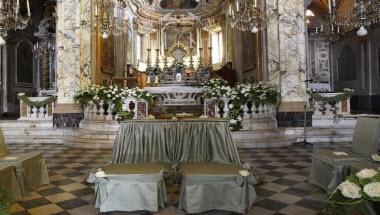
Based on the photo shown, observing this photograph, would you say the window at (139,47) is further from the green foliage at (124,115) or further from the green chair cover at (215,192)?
the green chair cover at (215,192)

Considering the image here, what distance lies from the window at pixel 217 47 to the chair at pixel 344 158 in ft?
36.9

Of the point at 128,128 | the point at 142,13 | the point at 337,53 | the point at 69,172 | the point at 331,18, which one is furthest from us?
the point at 337,53

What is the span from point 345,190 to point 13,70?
55.9 ft

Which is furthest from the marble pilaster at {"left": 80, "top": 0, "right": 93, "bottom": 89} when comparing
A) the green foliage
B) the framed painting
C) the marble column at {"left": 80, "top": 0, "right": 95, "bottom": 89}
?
the green foliage

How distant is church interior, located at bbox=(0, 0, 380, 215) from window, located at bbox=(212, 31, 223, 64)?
3.6 inches

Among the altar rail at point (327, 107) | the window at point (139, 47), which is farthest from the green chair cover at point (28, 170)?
the window at point (139, 47)

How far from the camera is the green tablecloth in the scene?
438 centimetres

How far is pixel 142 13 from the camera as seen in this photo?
1516 centimetres

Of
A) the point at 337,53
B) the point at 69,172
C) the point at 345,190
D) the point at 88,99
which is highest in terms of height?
the point at 337,53

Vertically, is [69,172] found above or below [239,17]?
below

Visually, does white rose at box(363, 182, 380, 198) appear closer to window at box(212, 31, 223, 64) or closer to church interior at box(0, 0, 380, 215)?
church interior at box(0, 0, 380, 215)

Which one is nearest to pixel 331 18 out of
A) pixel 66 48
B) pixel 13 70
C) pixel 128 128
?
pixel 128 128

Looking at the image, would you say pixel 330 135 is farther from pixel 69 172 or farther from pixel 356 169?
pixel 69 172

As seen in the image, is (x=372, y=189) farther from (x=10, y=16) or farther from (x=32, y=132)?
(x=32, y=132)
